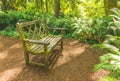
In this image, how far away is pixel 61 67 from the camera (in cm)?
596

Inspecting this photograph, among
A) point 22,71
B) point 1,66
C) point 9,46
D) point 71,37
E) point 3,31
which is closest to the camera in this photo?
point 22,71

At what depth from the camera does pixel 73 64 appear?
6219 millimetres

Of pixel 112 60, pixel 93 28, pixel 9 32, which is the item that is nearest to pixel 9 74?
pixel 112 60

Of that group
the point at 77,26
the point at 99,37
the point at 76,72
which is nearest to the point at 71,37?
the point at 77,26

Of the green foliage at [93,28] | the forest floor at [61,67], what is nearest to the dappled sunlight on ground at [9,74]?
the forest floor at [61,67]

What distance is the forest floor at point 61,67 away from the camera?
540 cm

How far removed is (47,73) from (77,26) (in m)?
3.37

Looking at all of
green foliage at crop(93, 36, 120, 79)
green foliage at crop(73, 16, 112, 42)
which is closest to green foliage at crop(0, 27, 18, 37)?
green foliage at crop(73, 16, 112, 42)

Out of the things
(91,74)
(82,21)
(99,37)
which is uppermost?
(82,21)

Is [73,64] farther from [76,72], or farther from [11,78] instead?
[11,78]

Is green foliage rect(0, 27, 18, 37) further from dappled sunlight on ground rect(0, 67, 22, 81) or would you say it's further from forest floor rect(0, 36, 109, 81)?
dappled sunlight on ground rect(0, 67, 22, 81)

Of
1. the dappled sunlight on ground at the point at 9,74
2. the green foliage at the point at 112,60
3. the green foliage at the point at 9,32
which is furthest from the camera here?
the green foliage at the point at 9,32

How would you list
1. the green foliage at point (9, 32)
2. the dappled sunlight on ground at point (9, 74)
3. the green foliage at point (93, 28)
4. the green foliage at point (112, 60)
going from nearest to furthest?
the green foliage at point (112, 60) → the dappled sunlight on ground at point (9, 74) → the green foliage at point (93, 28) → the green foliage at point (9, 32)

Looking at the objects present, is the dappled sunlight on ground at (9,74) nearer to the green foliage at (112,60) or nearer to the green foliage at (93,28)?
the green foliage at (112,60)
